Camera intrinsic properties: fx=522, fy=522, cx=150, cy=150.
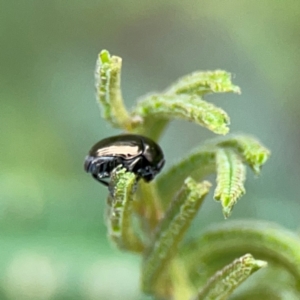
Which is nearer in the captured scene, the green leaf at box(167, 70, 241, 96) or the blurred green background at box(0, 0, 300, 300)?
the green leaf at box(167, 70, 241, 96)

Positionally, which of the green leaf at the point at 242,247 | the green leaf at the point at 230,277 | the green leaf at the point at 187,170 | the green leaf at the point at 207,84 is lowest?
the green leaf at the point at 230,277

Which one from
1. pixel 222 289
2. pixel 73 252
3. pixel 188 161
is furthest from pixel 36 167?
pixel 222 289

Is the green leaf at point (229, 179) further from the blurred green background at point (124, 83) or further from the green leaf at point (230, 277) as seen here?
the blurred green background at point (124, 83)

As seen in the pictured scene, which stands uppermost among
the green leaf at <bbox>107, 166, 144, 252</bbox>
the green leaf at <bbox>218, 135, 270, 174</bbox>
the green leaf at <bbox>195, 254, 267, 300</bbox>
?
the green leaf at <bbox>218, 135, 270, 174</bbox>

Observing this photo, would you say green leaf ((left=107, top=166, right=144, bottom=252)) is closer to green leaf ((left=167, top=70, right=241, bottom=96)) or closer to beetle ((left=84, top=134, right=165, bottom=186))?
beetle ((left=84, top=134, right=165, bottom=186))

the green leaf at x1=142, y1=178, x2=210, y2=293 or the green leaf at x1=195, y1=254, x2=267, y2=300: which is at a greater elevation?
the green leaf at x1=142, y1=178, x2=210, y2=293

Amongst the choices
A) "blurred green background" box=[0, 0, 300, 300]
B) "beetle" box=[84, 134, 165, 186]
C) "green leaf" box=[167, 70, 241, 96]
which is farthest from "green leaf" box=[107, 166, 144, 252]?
"blurred green background" box=[0, 0, 300, 300]

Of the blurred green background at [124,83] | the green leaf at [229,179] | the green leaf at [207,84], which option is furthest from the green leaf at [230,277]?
the blurred green background at [124,83]
